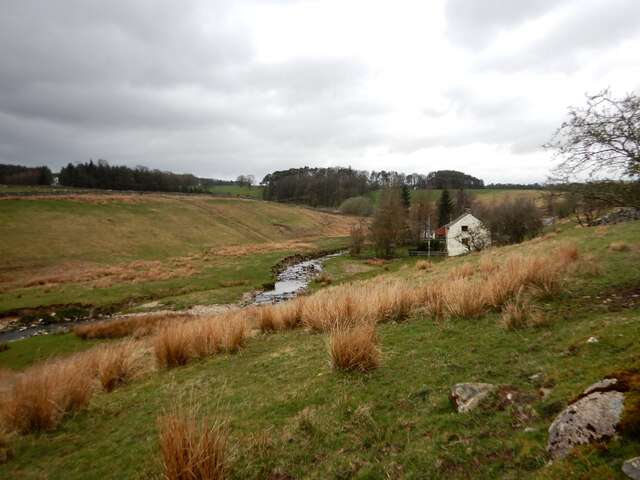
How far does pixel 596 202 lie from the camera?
25.6 feet

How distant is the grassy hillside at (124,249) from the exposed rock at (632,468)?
87.6 feet

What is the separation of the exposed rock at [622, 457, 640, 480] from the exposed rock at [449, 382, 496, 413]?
177 centimetres

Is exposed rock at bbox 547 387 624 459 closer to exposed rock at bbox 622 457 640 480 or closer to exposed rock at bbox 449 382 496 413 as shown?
exposed rock at bbox 622 457 640 480

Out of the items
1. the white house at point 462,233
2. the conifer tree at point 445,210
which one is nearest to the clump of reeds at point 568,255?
the white house at point 462,233

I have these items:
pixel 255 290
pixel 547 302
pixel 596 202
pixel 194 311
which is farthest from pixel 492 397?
pixel 255 290

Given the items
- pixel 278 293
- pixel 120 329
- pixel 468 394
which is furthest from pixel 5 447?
pixel 278 293

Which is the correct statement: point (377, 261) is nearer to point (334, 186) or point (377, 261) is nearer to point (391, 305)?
point (391, 305)

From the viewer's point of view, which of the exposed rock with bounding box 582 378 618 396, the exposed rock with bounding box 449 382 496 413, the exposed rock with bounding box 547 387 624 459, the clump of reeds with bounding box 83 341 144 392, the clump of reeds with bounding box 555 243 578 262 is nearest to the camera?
the exposed rock with bounding box 547 387 624 459

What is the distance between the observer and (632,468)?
5.70 ft

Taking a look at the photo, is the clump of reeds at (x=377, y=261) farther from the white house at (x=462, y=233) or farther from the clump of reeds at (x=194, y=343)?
the clump of reeds at (x=194, y=343)

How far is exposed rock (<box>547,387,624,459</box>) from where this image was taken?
2.21 m

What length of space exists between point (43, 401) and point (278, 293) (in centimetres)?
2336

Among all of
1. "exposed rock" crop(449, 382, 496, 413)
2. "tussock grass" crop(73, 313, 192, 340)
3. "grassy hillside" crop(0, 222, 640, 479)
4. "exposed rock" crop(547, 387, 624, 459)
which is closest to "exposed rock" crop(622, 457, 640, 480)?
"grassy hillside" crop(0, 222, 640, 479)

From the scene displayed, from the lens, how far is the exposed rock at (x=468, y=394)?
3.49 m
